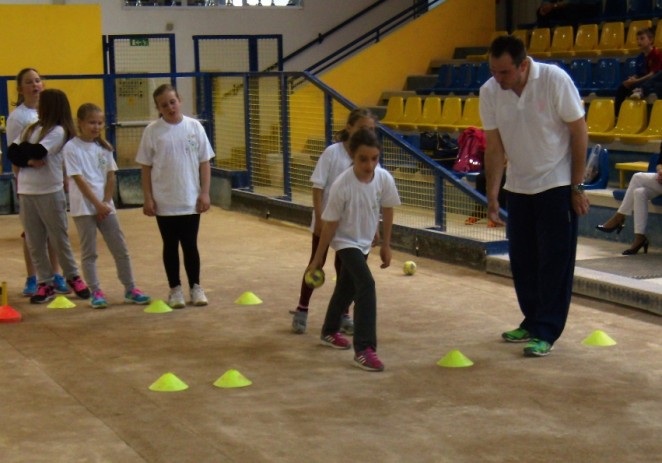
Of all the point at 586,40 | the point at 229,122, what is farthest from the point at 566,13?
the point at 229,122

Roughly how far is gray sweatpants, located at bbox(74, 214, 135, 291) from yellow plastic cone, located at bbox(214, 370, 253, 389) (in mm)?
2371

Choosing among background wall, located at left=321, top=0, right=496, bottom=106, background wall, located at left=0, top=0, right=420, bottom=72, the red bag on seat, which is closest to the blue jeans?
the red bag on seat

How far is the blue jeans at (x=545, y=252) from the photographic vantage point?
21.9 ft

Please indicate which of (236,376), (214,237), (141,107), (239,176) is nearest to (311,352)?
(236,376)

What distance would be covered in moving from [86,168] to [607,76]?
874 centimetres

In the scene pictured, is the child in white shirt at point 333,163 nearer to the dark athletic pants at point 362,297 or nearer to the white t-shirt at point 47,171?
the dark athletic pants at point 362,297

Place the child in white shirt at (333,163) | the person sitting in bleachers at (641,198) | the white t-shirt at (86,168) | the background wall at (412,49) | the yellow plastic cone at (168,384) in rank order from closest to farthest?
the yellow plastic cone at (168,384) → the child in white shirt at (333,163) → the white t-shirt at (86,168) → the person sitting in bleachers at (641,198) → the background wall at (412,49)

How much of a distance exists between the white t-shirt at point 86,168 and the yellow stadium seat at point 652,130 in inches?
253

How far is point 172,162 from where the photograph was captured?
26.5ft

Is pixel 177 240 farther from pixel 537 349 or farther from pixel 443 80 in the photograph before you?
pixel 443 80

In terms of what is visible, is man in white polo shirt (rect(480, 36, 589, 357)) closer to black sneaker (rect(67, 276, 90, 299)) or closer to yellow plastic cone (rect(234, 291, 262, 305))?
yellow plastic cone (rect(234, 291, 262, 305))

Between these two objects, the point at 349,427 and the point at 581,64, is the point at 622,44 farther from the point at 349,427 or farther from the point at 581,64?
the point at 349,427

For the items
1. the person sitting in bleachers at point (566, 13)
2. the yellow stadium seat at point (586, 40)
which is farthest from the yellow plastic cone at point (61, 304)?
the person sitting in bleachers at point (566, 13)

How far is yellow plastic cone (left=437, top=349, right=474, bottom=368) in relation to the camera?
6531mm
